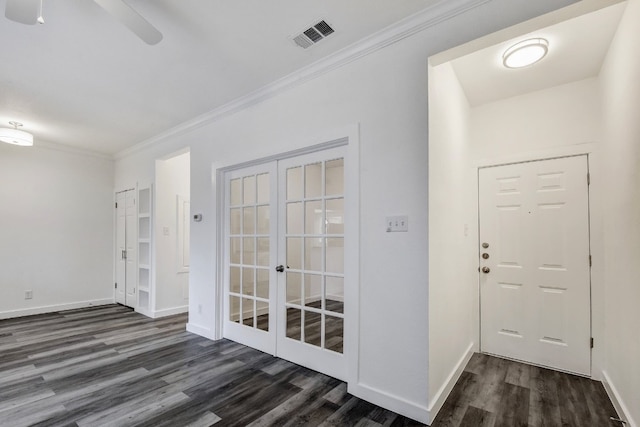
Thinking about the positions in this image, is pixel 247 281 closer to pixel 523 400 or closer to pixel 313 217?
pixel 313 217

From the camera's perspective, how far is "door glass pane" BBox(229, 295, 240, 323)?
3.53 metres

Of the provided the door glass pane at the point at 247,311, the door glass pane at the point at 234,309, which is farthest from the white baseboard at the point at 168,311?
the door glass pane at the point at 247,311

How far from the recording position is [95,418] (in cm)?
209

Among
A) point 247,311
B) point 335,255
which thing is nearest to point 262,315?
point 247,311

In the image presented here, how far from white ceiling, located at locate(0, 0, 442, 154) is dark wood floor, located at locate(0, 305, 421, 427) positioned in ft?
8.99

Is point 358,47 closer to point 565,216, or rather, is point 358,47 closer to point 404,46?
point 404,46

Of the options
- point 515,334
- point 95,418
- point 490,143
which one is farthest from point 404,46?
point 95,418

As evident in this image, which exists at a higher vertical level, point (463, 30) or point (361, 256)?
point (463, 30)

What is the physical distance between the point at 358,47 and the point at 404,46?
0.38m

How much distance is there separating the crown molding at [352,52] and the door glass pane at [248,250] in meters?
1.49

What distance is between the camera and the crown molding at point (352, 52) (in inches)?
77.4

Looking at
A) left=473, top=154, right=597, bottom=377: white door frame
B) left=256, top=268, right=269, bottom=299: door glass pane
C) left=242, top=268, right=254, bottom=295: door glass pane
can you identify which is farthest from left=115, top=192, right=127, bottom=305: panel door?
left=473, top=154, right=597, bottom=377: white door frame

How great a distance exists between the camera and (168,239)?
15.6 feet

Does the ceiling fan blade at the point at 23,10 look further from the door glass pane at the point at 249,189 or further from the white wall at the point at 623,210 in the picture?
the white wall at the point at 623,210
